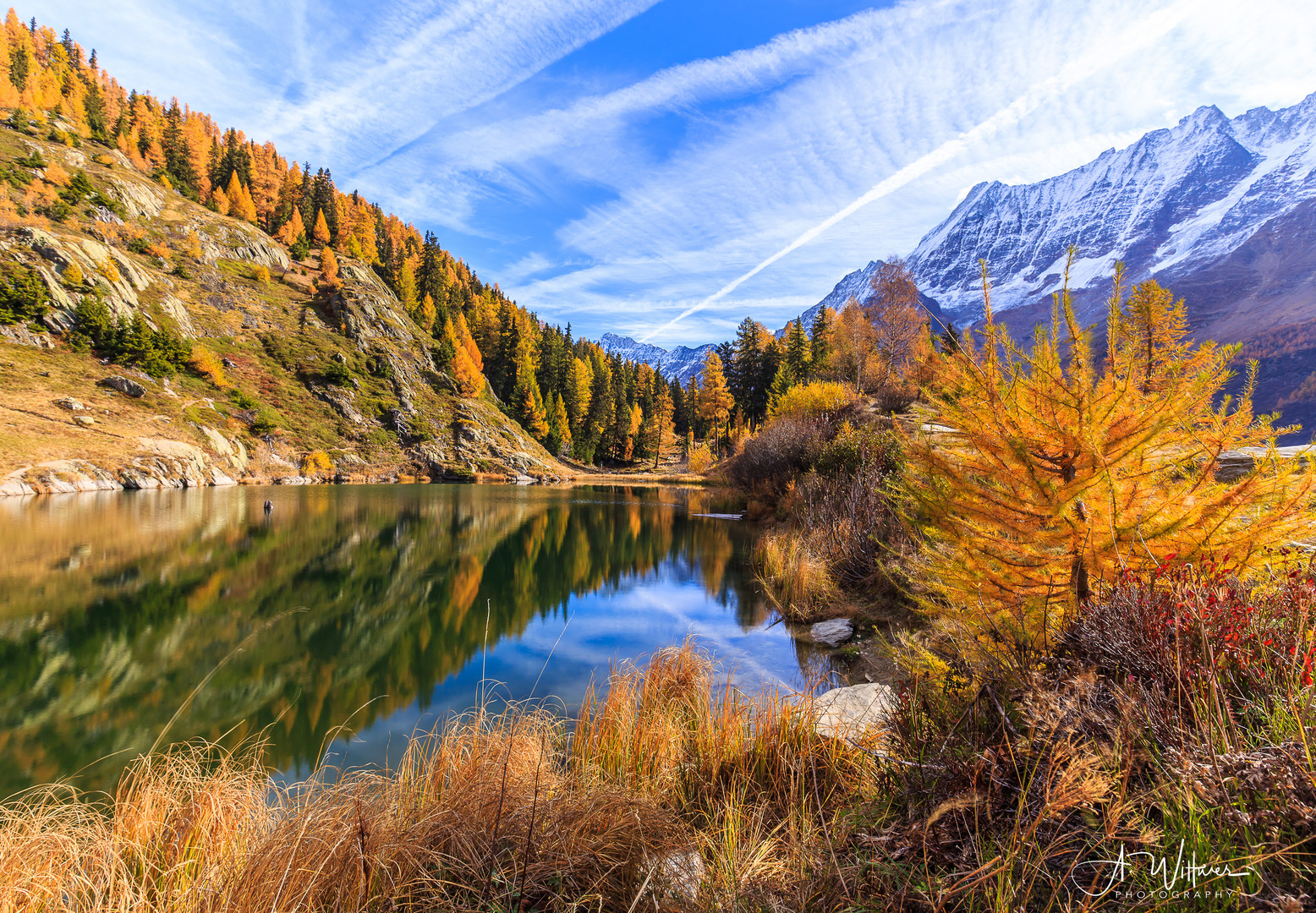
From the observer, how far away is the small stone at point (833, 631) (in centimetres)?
842

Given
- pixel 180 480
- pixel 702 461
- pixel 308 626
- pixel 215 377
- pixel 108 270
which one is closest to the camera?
pixel 308 626

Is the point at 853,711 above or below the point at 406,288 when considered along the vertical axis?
below

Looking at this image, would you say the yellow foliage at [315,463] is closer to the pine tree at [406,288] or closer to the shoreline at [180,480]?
the shoreline at [180,480]

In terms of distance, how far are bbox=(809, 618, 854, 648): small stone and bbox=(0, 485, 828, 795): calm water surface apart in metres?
0.40

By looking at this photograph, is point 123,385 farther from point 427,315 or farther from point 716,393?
point 716,393

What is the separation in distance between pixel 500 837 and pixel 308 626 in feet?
28.6

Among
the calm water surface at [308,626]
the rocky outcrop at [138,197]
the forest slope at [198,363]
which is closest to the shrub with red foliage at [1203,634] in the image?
the calm water surface at [308,626]

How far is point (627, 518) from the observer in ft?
86.1

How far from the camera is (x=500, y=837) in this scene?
2660 mm

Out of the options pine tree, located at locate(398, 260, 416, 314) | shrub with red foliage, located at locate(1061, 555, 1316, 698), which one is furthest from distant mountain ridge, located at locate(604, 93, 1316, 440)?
pine tree, located at locate(398, 260, 416, 314)

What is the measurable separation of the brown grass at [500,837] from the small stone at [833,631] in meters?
4.49

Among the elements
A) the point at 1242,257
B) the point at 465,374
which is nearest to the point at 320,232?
the point at 465,374

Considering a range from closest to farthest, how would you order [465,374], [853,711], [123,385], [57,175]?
[853,711]
[123,385]
[57,175]
[465,374]

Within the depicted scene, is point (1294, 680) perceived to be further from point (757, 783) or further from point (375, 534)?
point (375, 534)
